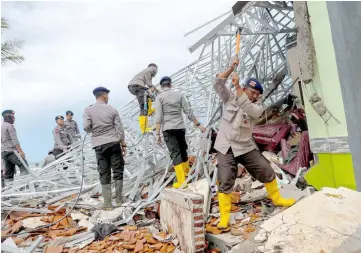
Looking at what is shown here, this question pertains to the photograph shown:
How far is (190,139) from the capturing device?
7910 millimetres

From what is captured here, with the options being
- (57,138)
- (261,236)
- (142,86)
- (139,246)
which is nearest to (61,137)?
(57,138)

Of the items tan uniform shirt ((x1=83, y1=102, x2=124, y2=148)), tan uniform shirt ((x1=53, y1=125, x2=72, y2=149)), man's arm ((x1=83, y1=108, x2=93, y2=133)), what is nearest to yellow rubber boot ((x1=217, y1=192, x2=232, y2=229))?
tan uniform shirt ((x1=83, y1=102, x2=124, y2=148))

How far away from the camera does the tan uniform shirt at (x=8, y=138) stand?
299 inches

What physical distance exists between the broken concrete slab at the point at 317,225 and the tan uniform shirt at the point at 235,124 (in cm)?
94

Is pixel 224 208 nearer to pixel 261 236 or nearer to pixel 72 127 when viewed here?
pixel 261 236

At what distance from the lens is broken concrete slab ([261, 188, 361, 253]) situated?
10.9ft

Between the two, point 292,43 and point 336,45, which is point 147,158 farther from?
point 336,45

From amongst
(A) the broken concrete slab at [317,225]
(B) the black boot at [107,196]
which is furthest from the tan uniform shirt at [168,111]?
(A) the broken concrete slab at [317,225]

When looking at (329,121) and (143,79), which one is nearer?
(329,121)

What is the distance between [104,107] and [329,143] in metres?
3.61

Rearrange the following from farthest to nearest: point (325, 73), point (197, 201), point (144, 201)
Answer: point (144, 201), point (325, 73), point (197, 201)

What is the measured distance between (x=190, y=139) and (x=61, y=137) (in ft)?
13.0

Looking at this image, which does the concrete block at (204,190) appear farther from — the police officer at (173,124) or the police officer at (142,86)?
the police officer at (142,86)

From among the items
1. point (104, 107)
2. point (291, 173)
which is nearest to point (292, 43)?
point (291, 173)
